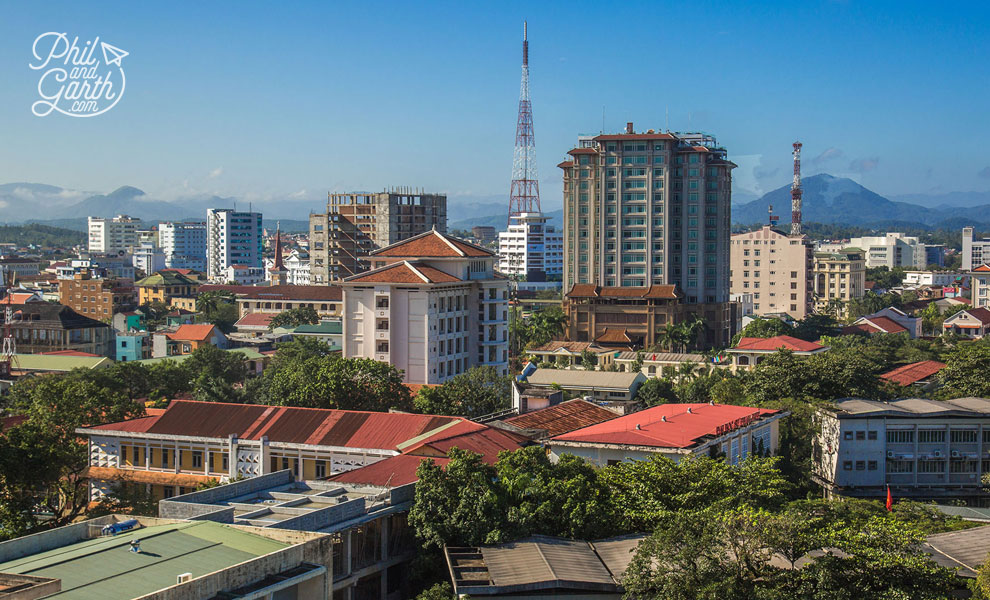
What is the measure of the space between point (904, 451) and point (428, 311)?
79.5 feet

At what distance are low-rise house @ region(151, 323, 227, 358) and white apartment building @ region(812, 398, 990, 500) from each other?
5274 centimetres

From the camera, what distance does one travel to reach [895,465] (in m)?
42.0

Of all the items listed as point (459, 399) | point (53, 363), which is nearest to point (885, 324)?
point (459, 399)

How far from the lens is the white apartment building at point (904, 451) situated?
41.5 metres

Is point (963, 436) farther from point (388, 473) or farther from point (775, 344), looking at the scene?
point (775, 344)

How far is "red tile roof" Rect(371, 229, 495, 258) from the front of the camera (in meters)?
59.4

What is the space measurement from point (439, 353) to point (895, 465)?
944 inches

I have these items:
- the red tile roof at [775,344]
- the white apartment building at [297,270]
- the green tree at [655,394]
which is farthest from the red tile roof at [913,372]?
the white apartment building at [297,270]

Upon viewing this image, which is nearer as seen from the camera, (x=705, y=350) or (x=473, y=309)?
(x=473, y=309)

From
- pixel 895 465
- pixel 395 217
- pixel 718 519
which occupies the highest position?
pixel 395 217

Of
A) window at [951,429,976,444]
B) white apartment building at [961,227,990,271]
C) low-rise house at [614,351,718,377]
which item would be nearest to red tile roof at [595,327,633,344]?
low-rise house at [614,351,718,377]

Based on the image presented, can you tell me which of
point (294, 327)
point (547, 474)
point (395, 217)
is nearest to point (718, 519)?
point (547, 474)

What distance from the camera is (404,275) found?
185 ft

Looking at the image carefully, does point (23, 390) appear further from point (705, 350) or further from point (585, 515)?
point (705, 350)
